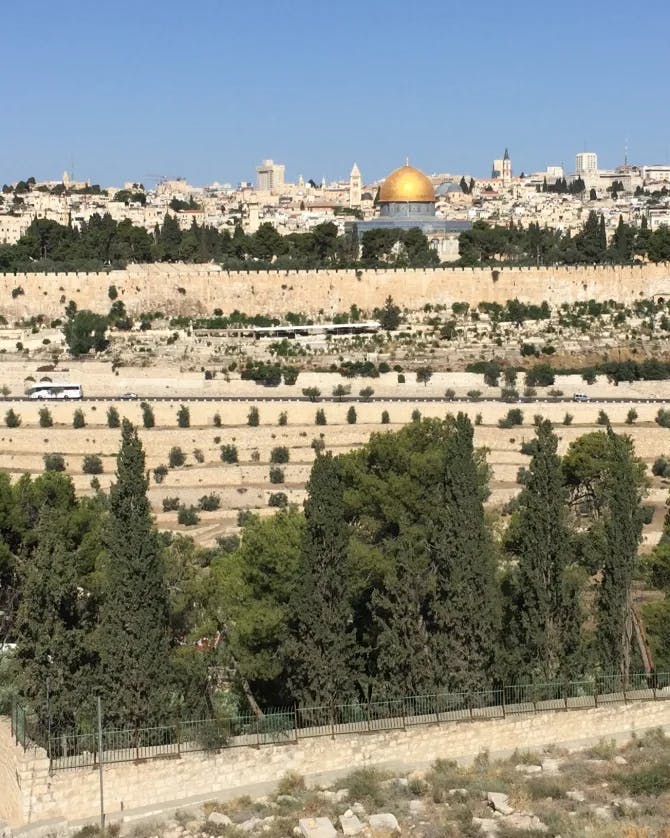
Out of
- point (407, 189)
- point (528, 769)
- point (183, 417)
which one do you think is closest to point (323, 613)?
point (528, 769)

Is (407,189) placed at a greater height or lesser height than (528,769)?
greater

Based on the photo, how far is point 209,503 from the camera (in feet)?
99.7

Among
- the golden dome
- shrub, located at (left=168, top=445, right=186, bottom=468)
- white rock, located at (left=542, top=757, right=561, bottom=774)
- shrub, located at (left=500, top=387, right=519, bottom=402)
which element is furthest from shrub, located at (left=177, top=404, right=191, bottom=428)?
the golden dome

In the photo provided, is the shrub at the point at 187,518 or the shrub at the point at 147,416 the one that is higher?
the shrub at the point at 147,416

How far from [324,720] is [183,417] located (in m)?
20.2

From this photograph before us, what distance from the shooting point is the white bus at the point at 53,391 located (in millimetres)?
38125

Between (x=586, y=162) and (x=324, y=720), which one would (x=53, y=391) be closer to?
(x=324, y=720)

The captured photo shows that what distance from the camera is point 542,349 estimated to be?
45969mm

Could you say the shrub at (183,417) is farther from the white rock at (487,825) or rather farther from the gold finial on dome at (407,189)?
the gold finial on dome at (407,189)

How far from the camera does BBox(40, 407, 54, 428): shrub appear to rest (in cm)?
3488

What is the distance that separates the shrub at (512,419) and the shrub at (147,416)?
758 centimetres

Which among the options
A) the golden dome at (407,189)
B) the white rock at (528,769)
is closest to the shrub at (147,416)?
the white rock at (528,769)

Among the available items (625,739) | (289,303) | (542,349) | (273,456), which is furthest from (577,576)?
(289,303)

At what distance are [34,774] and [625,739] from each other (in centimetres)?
562
